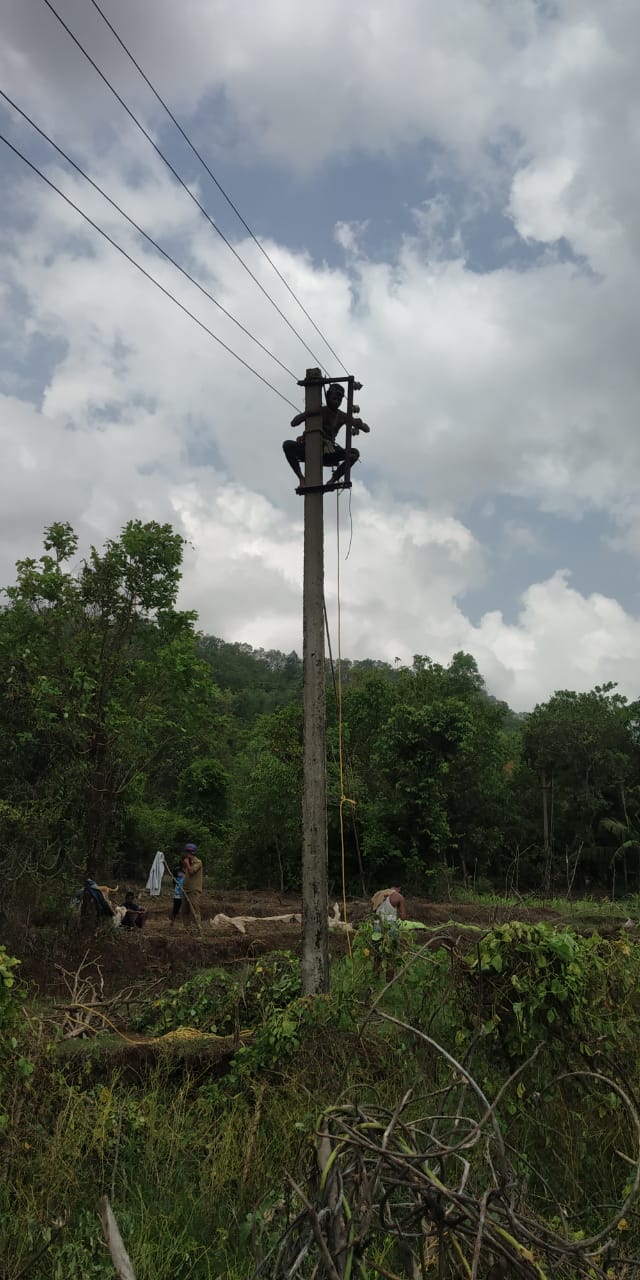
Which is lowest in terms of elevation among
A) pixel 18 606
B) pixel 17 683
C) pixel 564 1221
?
pixel 564 1221

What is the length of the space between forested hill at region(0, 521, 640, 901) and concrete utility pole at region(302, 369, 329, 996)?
217 centimetres

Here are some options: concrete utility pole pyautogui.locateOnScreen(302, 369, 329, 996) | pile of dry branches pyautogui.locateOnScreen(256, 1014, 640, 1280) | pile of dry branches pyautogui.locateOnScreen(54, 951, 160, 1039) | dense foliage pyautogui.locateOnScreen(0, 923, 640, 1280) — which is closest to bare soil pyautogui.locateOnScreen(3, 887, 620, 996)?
pile of dry branches pyautogui.locateOnScreen(54, 951, 160, 1039)

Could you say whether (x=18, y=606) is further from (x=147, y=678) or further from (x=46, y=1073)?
(x=46, y=1073)

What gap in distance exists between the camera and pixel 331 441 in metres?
8.06

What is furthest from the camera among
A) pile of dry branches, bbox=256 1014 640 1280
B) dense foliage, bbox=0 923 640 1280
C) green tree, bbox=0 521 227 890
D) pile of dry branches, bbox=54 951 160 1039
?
green tree, bbox=0 521 227 890

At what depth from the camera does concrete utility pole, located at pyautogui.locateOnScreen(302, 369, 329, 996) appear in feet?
22.8

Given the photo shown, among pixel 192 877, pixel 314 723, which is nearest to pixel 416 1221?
pixel 314 723

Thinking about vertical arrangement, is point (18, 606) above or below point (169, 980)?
above

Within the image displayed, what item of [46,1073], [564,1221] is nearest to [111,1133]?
[46,1073]

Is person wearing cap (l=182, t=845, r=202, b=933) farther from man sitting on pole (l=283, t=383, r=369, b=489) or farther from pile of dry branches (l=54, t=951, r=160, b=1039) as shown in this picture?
man sitting on pole (l=283, t=383, r=369, b=489)

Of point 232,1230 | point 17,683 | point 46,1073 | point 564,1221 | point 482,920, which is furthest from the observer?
point 482,920

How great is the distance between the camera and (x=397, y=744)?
2616 cm

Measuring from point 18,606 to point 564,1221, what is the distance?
14.2 meters

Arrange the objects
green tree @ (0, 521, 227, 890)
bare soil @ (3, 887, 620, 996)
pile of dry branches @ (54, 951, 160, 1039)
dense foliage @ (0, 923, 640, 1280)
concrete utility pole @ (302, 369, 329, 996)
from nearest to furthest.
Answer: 1. dense foliage @ (0, 923, 640, 1280)
2. concrete utility pole @ (302, 369, 329, 996)
3. pile of dry branches @ (54, 951, 160, 1039)
4. bare soil @ (3, 887, 620, 996)
5. green tree @ (0, 521, 227, 890)
